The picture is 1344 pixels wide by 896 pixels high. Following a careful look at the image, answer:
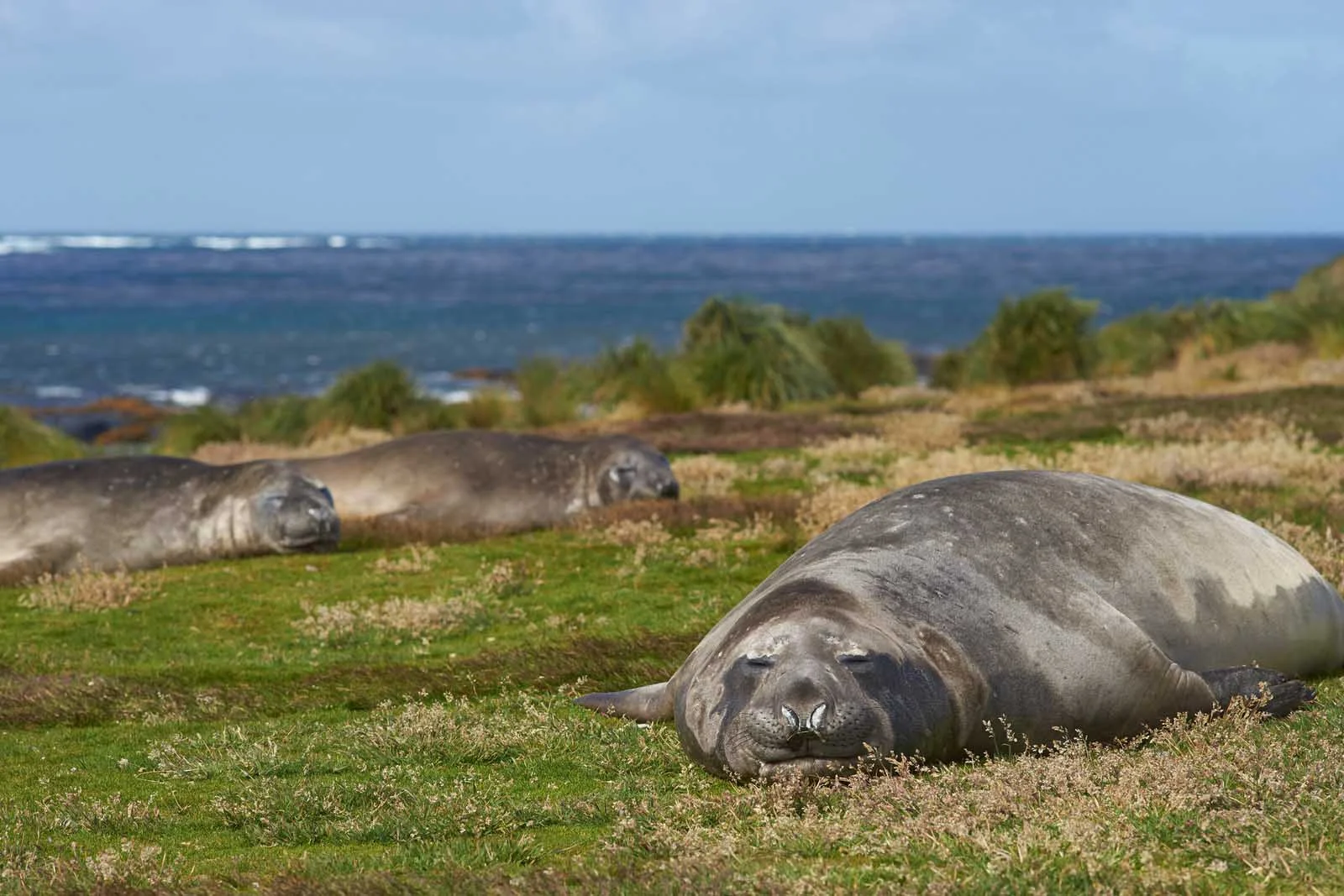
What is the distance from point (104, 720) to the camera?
9.11 m

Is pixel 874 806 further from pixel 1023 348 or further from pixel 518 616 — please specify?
pixel 1023 348

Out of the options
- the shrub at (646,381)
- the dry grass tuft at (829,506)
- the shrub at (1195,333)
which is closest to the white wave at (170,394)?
the shrub at (646,381)

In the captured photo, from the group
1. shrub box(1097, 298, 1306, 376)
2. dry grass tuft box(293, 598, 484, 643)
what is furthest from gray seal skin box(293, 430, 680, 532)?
shrub box(1097, 298, 1306, 376)

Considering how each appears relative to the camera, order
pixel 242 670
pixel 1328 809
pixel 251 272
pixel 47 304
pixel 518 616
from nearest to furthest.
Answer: pixel 1328 809 → pixel 242 670 → pixel 518 616 → pixel 47 304 → pixel 251 272

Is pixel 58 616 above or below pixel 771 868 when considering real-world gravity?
below

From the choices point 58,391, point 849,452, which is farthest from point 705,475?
point 58,391

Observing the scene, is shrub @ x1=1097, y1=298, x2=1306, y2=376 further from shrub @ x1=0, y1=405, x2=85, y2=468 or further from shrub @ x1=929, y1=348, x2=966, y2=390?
shrub @ x1=0, y1=405, x2=85, y2=468

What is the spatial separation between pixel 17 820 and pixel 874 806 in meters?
3.66

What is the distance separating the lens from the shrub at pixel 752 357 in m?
30.9

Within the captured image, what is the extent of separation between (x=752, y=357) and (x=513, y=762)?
24.3m

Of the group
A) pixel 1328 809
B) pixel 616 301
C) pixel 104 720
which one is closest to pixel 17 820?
pixel 104 720

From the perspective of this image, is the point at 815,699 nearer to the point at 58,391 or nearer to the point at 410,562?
the point at 410,562

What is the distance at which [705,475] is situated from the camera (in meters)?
19.1

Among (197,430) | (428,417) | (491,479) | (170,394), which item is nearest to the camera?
(491,479)
